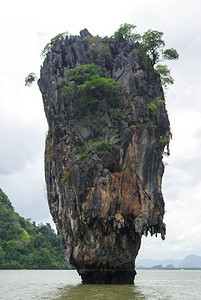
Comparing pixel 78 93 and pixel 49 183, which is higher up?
pixel 78 93

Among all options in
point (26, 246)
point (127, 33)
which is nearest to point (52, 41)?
point (127, 33)

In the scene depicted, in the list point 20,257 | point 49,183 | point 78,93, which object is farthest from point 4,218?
point 78,93

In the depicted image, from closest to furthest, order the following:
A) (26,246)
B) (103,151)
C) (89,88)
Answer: (103,151) < (89,88) < (26,246)

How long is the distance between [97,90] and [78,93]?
1337mm

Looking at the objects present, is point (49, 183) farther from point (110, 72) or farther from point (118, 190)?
point (110, 72)

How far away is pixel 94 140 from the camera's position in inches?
995

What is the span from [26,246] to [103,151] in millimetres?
52260

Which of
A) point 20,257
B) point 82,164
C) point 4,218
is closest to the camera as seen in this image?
→ point 82,164

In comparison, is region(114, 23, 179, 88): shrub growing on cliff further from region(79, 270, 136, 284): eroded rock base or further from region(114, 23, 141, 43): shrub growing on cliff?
region(79, 270, 136, 284): eroded rock base

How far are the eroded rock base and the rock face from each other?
0.06m

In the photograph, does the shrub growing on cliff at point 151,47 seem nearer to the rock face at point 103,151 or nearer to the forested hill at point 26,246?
the rock face at point 103,151

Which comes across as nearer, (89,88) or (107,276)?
(107,276)

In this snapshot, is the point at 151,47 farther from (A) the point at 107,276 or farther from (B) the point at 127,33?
(A) the point at 107,276

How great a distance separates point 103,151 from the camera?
23.8 metres
